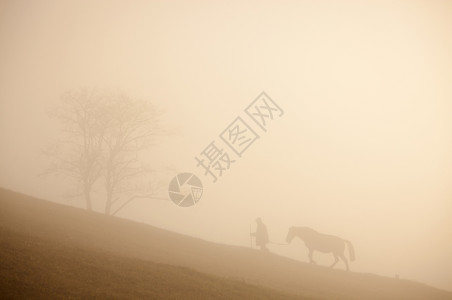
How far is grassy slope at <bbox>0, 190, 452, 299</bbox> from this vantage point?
1739cm

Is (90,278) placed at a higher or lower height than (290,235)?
lower

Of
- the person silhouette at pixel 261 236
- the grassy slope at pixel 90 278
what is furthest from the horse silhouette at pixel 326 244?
the grassy slope at pixel 90 278

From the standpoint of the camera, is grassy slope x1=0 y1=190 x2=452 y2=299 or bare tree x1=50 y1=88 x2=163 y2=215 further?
bare tree x1=50 y1=88 x2=163 y2=215

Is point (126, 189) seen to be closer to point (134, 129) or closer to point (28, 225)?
point (134, 129)

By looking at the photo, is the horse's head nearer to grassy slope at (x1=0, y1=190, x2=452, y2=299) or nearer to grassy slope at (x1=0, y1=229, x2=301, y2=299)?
grassy slope at (x1=0, y1=190, x2=452, y2=299)

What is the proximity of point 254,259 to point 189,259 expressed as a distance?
8.41 meters

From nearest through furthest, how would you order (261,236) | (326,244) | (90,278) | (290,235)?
(90,278) < (326,244) < (261,236) < (290,235)

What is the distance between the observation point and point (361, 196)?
507 feet

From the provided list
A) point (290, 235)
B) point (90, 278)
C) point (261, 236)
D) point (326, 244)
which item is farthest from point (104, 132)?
point (326, 244)

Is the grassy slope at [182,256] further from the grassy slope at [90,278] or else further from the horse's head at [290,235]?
the horse's head at [290,235]

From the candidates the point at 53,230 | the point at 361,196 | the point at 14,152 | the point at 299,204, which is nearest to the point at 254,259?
the point at 53,230

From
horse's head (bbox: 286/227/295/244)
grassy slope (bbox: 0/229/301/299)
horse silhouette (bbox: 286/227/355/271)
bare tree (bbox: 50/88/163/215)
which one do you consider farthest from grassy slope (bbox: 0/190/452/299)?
bare tree (bbox: 50/88/163/215)

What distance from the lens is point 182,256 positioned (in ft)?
72.9

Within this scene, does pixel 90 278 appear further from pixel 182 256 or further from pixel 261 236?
pixel 261 236
